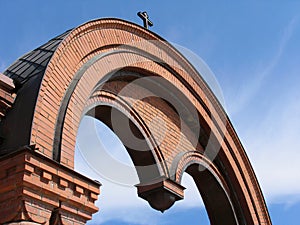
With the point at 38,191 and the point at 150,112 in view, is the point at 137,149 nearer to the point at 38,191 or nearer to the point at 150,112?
the point at 150,112

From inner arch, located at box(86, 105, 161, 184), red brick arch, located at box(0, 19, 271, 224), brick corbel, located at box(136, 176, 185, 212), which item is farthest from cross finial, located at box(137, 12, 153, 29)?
brick corbel, located at box(136, 176, 185, 212)

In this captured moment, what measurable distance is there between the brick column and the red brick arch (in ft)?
0.60

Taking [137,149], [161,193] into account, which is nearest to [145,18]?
[137,149]

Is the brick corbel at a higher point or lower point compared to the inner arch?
lower

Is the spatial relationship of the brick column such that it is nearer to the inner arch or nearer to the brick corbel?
the inner arch

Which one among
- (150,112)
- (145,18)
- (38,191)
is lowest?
(38,191)

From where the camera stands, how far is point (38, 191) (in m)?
3.55

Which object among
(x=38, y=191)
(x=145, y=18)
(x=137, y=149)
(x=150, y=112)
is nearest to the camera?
(x=38, y=191)

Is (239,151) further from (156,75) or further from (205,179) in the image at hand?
(156,75)

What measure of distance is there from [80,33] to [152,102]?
2.08 m

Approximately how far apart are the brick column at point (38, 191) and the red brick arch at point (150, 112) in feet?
0.60

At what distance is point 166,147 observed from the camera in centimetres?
665

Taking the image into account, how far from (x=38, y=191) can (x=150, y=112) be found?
10.5 feet

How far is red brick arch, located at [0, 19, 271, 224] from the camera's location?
423cm
